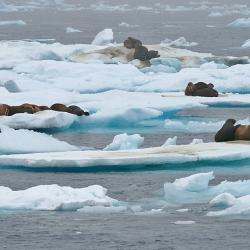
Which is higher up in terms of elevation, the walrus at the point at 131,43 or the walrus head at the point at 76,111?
the walrus at the point at 131,43

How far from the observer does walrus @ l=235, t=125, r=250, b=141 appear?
20.0m

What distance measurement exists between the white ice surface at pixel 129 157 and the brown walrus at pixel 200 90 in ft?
29.1

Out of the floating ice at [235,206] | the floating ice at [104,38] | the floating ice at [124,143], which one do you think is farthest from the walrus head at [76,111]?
the floating ice at [104,38]

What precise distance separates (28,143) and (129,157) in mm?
2681

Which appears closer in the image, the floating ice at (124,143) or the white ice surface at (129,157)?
the white ice surface at (129,157)

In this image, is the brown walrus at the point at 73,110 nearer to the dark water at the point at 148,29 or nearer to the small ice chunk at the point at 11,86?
the small ice chunk at the point at 11,86

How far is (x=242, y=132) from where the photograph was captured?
20141 millimetres

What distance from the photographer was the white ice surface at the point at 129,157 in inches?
703

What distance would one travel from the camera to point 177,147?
752 inches

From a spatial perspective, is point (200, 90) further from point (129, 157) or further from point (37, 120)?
point (129, 157)

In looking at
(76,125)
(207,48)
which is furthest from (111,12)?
(76,125)

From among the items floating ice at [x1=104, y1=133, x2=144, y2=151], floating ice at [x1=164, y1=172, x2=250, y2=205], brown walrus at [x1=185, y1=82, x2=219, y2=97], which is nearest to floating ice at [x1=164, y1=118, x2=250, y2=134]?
floating ice at [x1=104, y1=133, x2=144, y2=151]

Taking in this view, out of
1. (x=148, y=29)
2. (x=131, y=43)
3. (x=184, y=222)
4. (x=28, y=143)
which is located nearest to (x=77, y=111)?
(x=28, y=143)

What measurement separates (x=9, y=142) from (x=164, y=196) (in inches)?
183
